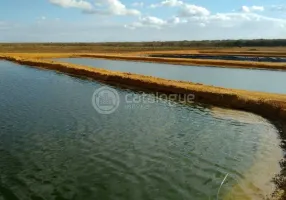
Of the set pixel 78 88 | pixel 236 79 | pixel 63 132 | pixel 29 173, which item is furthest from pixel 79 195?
pixel 236 79

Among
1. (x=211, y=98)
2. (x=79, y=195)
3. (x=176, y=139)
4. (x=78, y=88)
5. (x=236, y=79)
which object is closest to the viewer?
(x=79, y=195)

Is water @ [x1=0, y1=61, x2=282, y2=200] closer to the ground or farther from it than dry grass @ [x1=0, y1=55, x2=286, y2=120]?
closer to the ground

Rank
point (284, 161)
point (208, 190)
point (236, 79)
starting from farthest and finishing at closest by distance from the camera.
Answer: point (236, 79) < point (284, 161) < point (208, 190)

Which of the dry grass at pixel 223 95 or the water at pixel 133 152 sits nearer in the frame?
the water at pixel 133 152

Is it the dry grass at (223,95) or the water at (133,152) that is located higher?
the dry grass at (223,95)

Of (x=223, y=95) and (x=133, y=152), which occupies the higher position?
(x=223, y=95)

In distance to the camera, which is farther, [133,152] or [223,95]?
[223,95]

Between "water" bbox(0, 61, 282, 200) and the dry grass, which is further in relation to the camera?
the dry grass

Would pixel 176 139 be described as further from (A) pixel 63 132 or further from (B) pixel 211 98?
(B) pixel 211 98
